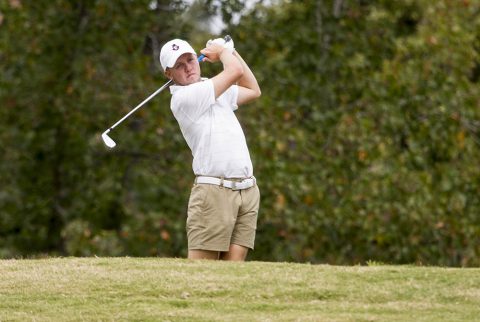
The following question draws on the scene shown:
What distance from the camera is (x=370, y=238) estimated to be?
1402 centimetres

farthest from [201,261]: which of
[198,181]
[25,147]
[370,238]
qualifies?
[25,147]

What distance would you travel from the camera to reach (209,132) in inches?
291

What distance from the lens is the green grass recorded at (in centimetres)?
643

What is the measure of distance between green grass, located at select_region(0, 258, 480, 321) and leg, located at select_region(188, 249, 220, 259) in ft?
0.25

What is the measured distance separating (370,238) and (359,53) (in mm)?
3055

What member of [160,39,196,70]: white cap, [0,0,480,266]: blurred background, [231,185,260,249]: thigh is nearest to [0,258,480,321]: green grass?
[231,185,260,249]: thigh

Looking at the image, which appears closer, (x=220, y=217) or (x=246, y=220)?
(x=220, y=217)

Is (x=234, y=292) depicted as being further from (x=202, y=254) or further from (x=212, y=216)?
(x=202, y=254)

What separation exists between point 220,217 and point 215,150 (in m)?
0.40

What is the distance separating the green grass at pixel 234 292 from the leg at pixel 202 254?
0.08 meters

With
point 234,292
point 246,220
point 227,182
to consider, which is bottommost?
point 234,292

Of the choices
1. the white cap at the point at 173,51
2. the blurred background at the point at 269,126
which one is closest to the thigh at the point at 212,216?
the white cap at the point at 173,51

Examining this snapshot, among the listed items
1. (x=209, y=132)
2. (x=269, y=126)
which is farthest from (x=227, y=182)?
(x=269, y=126)

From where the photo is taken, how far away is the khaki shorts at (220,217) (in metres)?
7.46
